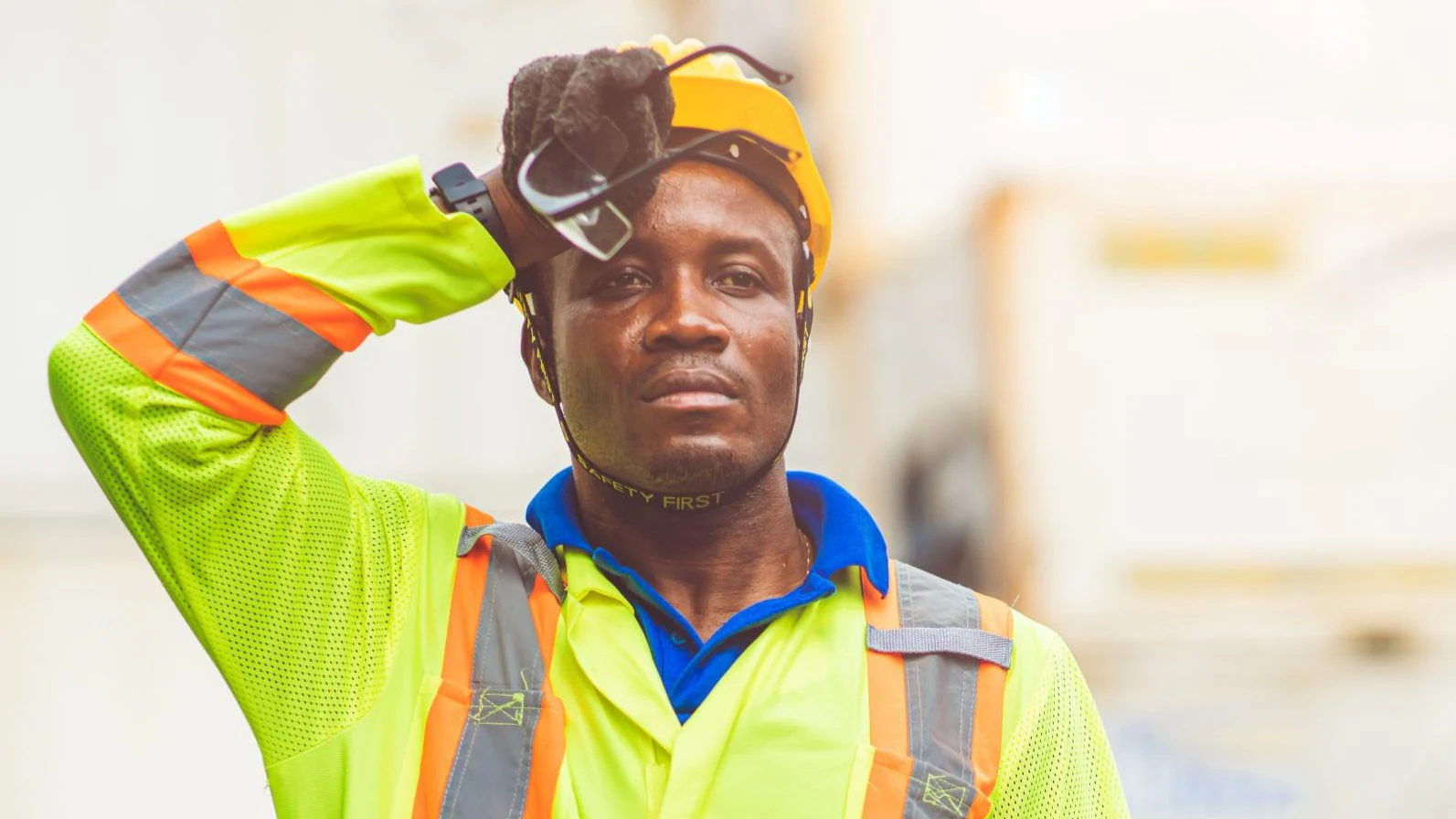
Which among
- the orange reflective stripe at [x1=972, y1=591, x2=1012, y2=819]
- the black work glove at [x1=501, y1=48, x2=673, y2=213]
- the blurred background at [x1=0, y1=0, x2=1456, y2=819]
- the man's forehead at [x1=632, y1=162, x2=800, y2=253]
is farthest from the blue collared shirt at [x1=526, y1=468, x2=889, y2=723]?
the blurred background at [x1=0, y1=0, x2=1456, y2=819]

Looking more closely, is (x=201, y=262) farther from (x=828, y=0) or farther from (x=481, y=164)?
(x=828, y=0)

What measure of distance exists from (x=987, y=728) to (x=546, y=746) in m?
0.67

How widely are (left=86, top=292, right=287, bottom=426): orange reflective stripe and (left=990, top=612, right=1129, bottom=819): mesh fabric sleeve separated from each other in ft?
4.08

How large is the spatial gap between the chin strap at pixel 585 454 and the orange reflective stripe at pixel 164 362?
58cm

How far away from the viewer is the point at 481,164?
13.5 meters

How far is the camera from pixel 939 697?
9.33 ft

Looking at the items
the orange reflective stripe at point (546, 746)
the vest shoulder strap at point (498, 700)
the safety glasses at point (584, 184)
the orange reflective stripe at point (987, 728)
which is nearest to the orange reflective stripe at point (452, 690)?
the vest shoulder strap at point (498, 700)

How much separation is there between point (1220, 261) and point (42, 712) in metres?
8.26

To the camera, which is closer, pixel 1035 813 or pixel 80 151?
pixel 1035 813

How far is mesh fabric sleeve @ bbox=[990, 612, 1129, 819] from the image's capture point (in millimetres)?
2807

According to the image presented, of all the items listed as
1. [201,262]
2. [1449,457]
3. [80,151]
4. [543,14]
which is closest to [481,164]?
[543,14]

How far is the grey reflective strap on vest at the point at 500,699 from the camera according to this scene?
2670 mm

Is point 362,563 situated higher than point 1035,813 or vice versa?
point 362,563

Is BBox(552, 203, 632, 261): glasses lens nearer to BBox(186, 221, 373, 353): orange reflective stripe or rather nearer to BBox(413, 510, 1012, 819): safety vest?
BBox(186, 221, 373, 353): orange reflective stripe
